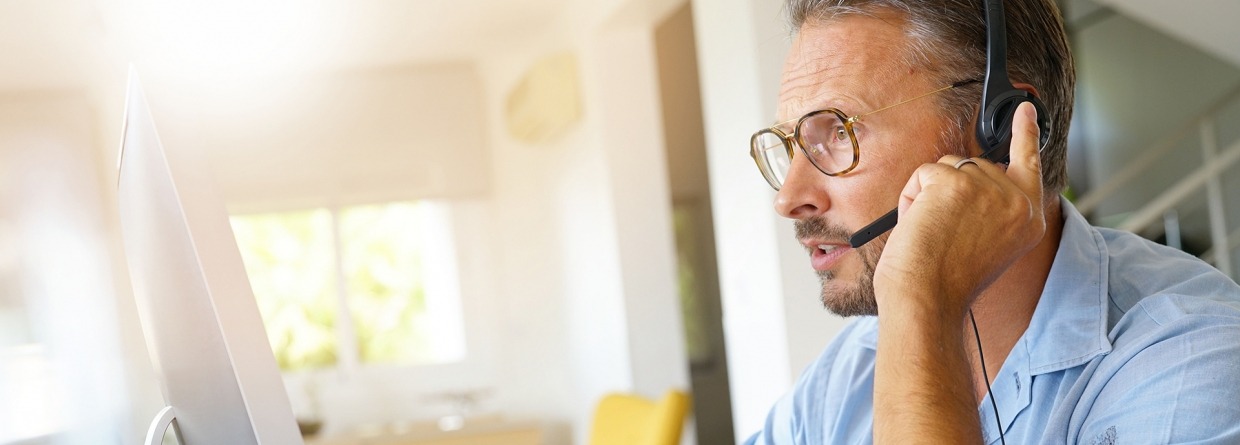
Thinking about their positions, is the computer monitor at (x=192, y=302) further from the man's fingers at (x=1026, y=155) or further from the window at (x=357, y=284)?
the window at (x=357, y=284)

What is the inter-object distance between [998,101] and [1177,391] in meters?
0.33

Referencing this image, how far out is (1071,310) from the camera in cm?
94

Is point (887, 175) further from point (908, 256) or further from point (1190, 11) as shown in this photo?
point (1190, 11)

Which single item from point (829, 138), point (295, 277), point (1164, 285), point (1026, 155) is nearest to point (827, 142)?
point (829, 138)

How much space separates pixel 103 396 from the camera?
0.53 metres

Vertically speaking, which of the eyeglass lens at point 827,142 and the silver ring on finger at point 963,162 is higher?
the eyeglass lens at point 827,142

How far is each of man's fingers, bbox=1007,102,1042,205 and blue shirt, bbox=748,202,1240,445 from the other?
0.13 meters

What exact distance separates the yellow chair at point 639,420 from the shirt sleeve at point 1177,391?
206cm

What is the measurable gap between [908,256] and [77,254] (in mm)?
618

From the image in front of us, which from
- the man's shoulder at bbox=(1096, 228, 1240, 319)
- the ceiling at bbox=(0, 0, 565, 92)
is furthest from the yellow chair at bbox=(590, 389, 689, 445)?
the man's shoulder at bbox=(1096, 228, 1240, 319)

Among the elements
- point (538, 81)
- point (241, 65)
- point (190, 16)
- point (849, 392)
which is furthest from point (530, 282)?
point (849, 392)

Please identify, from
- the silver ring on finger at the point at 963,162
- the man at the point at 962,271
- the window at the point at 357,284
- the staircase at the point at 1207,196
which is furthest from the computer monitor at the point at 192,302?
the window at the point at 357,284

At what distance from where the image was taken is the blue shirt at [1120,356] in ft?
2.55

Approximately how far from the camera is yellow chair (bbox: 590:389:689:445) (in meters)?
2.87
